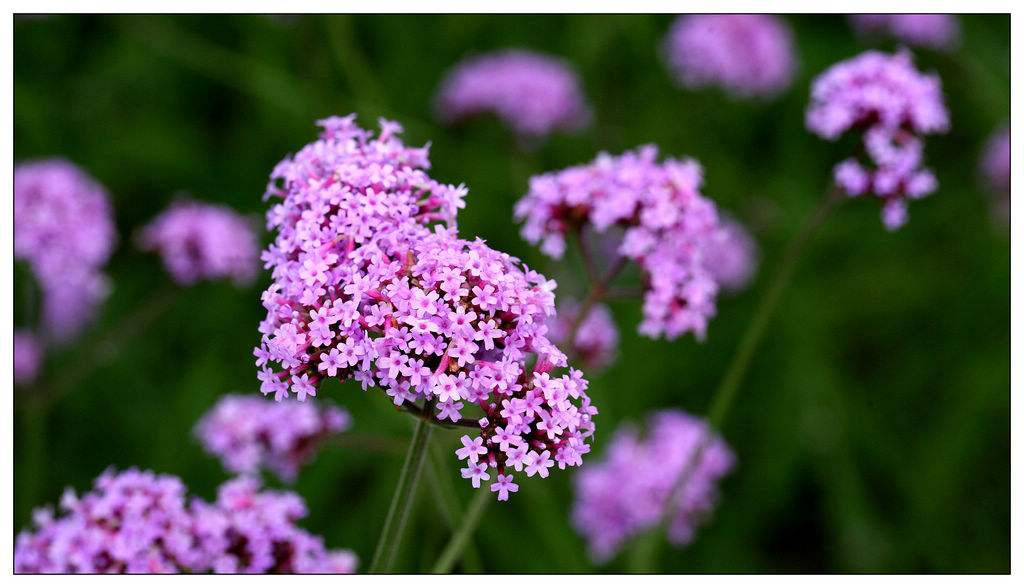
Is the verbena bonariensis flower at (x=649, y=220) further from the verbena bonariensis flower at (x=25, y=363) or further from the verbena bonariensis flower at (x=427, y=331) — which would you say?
the verbena bonariensis flower at (x=25, y=363)

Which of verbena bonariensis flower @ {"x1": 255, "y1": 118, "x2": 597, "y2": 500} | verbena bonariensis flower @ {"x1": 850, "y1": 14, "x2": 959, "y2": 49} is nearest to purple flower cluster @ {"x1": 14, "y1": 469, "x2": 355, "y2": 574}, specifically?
verbena bonariensis flower @ {"x1": 255, "y1": 118, "x2": 597, "y2": 500}

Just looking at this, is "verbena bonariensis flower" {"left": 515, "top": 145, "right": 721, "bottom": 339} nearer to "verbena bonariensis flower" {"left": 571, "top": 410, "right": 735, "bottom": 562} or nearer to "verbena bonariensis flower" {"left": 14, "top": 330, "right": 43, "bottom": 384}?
"verbena bonariensis flower" {"left": 571, "top": 410, "right": 735, "bottom": 562}

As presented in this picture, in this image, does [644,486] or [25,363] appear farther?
[25,363]

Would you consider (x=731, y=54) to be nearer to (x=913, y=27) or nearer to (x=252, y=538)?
(x=913, y=27)

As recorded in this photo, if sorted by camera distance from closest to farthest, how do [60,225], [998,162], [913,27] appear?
[60,225]
[913,27]
[998,162]

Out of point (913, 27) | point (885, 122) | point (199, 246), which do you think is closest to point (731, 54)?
point (913, 27)
